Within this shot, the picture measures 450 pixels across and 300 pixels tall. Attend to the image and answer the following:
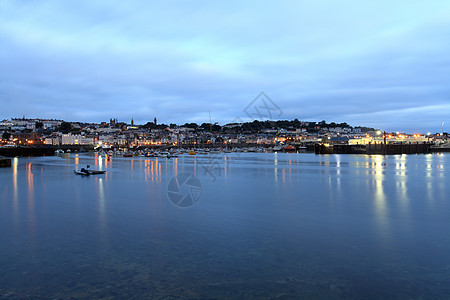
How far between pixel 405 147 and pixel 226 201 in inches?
3903

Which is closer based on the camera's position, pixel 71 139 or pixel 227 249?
pixel 227 249

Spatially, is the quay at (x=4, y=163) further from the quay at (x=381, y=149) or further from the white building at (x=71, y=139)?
the white building at (x=71, y=139)

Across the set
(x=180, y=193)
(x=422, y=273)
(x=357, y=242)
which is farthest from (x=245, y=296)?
(x=180, y=193)

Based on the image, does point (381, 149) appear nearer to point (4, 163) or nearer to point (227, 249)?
point (4, 163)

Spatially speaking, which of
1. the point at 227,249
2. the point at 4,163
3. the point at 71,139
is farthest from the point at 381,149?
the point at 71,139

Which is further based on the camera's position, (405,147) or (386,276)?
(405,147)

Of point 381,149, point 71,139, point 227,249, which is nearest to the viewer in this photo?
point 227,249

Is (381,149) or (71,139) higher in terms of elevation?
(71,139)

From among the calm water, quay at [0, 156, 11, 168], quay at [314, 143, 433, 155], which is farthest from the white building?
the calm water

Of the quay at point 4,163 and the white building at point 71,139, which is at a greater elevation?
the white building at point 71,139

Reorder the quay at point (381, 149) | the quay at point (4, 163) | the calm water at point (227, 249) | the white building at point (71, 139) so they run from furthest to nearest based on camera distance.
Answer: the white building at point (71, 139), the quay at point (381, 149), the quay at point (4, 163), the calm water at point (227, 249)

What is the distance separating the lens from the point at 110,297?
678 centimetres

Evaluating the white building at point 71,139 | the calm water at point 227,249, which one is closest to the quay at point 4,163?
the calm water at point 227,249

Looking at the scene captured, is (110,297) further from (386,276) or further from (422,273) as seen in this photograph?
(422,273)
